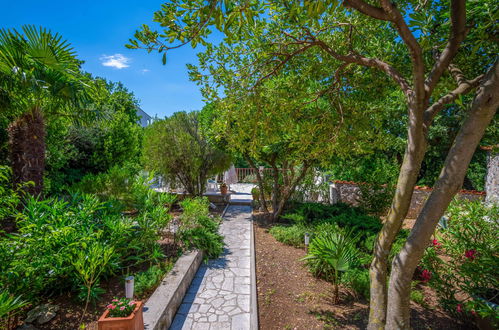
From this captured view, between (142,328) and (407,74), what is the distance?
18.1ft

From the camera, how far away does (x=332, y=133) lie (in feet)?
14.6

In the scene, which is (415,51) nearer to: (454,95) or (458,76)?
(454,95)

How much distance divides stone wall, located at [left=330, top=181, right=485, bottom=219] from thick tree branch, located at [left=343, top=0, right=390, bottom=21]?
896 centimetres

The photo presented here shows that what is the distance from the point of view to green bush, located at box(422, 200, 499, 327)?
298 centimetres

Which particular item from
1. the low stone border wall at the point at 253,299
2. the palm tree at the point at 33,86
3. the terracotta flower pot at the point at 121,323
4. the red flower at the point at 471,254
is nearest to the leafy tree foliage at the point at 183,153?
the palm tree at the point at 33,86

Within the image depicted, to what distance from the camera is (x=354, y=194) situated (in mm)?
10773

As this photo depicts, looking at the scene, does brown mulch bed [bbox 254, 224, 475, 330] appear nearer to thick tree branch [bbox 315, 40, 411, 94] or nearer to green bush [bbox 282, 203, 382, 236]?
green bush [bbox 282, 203, 382, 236]

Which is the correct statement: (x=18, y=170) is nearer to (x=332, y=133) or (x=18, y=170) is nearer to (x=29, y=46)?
(x=29, y=46)

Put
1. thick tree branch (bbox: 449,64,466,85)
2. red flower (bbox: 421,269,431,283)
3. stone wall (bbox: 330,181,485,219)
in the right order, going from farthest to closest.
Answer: stone wall (bbox: 330,181,485,219) < red flower (bbox: 421,269,431,283) < thick tree branch (bbox: 449,64,466,85)

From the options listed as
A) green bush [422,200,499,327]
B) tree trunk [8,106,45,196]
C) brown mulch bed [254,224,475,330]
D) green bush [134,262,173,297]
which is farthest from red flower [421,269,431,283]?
tree trunk [8,106,45,196]

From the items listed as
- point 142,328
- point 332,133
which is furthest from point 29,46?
point 332,133

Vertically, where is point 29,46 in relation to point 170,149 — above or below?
above

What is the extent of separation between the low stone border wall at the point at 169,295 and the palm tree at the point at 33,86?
10.1ft

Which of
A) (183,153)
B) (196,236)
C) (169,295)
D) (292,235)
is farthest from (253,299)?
(183,153)
